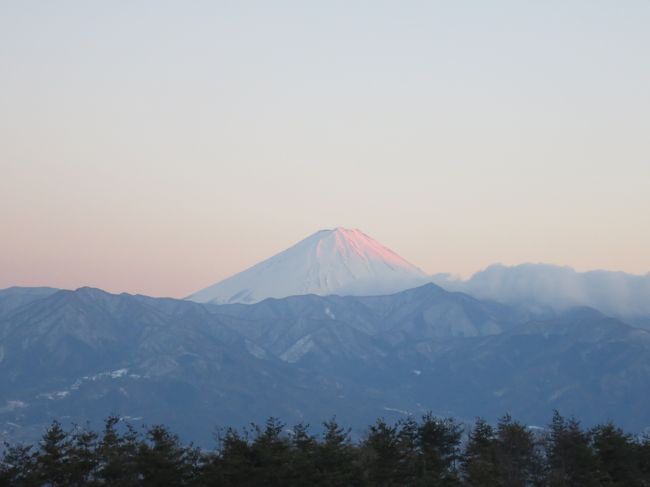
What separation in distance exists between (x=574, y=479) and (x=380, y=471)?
19.0 m

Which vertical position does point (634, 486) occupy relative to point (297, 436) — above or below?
below

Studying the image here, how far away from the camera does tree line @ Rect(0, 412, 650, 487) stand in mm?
79688

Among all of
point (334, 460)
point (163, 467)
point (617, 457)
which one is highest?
point (163, 467)

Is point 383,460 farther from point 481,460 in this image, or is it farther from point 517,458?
point 517,458

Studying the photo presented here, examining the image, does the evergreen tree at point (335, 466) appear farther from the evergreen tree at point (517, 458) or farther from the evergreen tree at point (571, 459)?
the evergreen tree at point (571, 459)

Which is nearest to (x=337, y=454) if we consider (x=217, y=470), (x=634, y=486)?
(x=217, y=470)

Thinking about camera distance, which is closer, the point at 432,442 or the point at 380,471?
the point at 380,471

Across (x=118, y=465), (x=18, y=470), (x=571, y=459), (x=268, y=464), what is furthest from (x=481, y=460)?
(x=18, y=470)

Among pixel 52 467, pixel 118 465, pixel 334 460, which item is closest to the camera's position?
pixel 52 467

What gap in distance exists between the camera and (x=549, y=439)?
4102 inches

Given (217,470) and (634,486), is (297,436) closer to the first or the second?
(217,470)

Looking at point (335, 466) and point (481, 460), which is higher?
point (335, 466)

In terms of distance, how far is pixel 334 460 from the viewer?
8762 centimetres

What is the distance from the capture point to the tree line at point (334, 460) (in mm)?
79688
